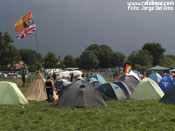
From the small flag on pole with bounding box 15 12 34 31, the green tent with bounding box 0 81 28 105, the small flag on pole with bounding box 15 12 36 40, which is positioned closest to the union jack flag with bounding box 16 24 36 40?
the small flag on pole with bounding box 15 12 36 40

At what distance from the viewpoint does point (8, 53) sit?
5150 centimetres

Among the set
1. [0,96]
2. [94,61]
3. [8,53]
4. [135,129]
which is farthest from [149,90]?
[94,61]

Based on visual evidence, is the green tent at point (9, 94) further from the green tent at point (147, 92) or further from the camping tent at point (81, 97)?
the green tent at point (147, 92)

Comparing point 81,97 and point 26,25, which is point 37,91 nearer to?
point 81,97

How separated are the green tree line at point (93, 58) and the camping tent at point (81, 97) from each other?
39.6 meters

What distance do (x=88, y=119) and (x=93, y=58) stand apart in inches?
3186

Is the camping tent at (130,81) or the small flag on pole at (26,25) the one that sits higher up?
the small flag on pole at (26,25)

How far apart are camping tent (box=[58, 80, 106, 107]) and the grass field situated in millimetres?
438

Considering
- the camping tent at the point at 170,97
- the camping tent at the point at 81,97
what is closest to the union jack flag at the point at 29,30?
the camping tent at the point at 81,97

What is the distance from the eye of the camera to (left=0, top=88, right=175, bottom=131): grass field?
7.54 meters

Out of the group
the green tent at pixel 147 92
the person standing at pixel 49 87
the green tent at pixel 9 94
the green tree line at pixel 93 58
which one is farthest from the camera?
the green tree line at pixel 93 58

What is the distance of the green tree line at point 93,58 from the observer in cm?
5231

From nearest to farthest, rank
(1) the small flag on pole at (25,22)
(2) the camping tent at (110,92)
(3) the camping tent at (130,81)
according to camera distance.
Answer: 1. (2) the camping tent at (110,92)
2. (1) the small flag on pole at (25,22)
3. (3) the camping tent at (130,81)

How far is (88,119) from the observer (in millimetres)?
8664
